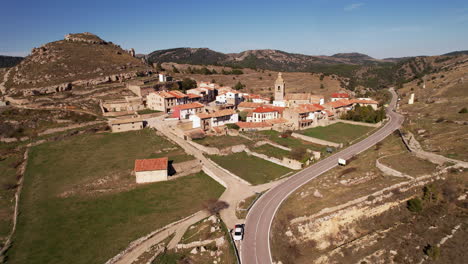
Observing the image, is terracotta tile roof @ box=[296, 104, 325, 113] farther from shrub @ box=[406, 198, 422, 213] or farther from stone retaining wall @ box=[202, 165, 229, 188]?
shrub @ box=[406, 198, 422, 213]

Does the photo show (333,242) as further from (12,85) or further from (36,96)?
(12,85)

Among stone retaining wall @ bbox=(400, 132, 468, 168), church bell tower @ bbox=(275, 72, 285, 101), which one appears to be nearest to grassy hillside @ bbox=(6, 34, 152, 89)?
church bell tower @ bbox=(275, 72, 285, 101)

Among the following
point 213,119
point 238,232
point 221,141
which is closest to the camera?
point 238,232

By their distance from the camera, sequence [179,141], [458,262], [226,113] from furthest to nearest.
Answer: [226,113]
[179,141]
[458,262]

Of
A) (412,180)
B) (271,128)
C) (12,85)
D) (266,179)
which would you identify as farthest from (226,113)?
(12,85)

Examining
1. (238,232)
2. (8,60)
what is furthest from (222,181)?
(8,60)

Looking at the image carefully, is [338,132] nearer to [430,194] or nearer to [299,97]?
[299,97]

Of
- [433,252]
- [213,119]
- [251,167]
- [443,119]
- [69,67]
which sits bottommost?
[433,252]
